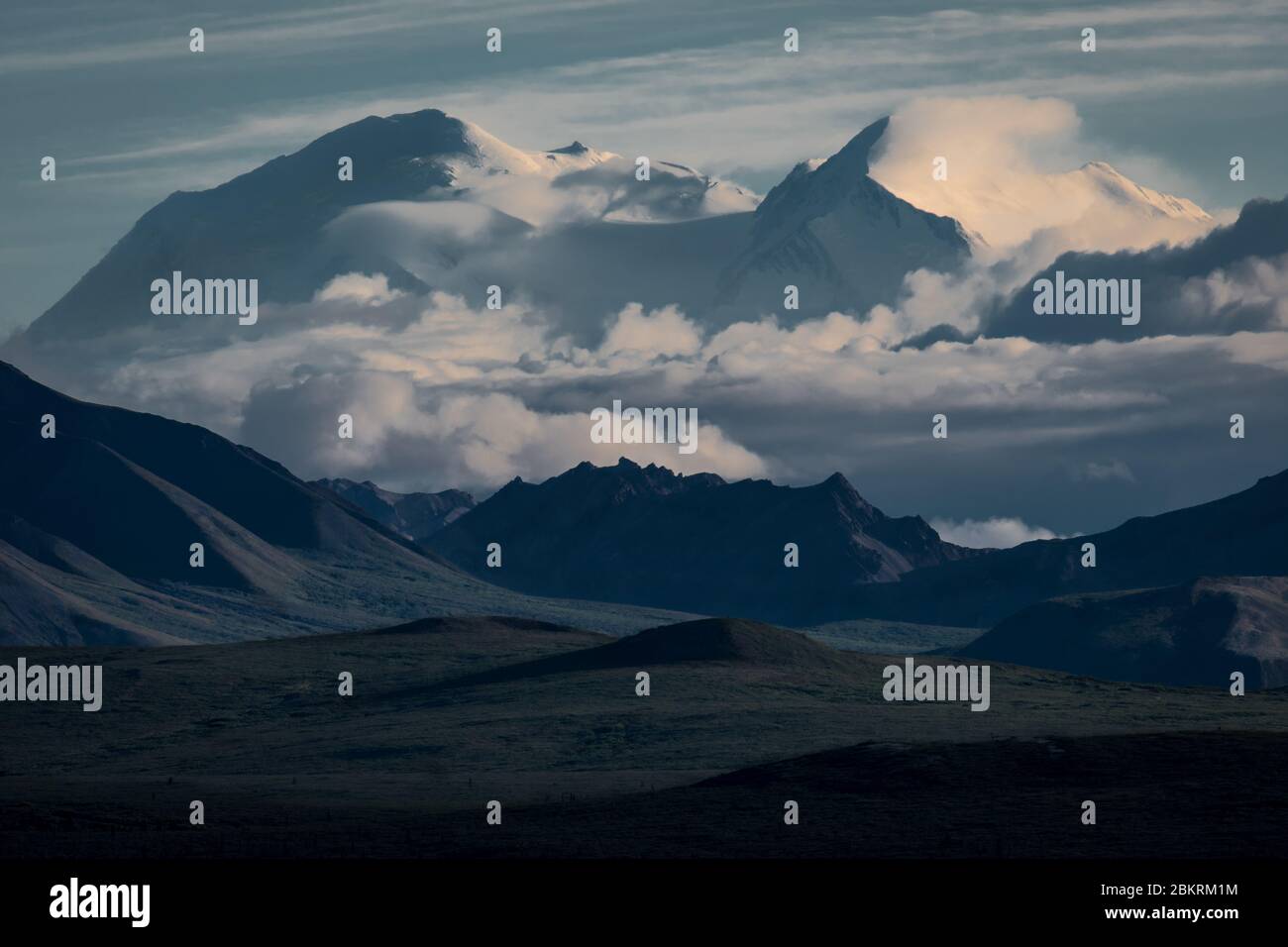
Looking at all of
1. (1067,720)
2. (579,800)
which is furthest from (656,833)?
(1067,720)

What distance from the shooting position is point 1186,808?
12194 centimetres
